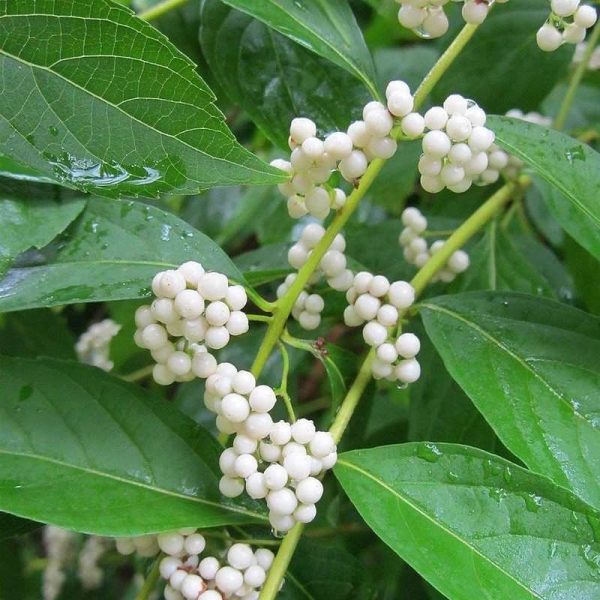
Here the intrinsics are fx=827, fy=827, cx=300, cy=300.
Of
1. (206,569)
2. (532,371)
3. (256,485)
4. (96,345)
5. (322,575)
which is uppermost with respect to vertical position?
(532,371)

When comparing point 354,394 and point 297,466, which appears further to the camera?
point 354,394

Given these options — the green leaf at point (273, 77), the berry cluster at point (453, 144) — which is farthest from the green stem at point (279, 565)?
the green leaf at point (273, 77)

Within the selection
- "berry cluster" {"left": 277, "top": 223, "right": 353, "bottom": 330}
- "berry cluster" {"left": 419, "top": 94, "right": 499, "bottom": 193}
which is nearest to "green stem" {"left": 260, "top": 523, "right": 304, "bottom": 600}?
"berry cluster" {"left": 277, "top": 223, "right": 353, "bottom": 330}

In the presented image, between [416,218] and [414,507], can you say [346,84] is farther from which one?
[414,507]

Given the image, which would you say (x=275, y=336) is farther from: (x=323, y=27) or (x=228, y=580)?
(x=323, y=27)

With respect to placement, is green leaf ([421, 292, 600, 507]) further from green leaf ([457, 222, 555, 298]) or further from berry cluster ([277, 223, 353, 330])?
green leaf ([457, 222, 555, 298])

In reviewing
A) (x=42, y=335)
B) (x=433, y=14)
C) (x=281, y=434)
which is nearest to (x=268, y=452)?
(x=281, y=434)
